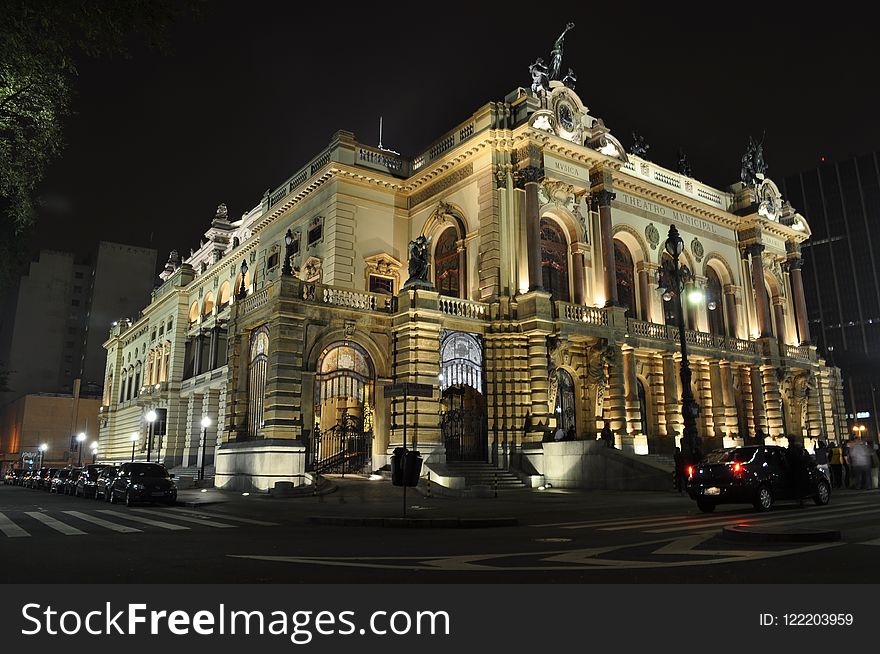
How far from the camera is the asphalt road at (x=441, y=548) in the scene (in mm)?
6461

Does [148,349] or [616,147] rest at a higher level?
[616,147]

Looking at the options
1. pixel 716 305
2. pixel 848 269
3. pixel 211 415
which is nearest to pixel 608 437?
pixel 716 305

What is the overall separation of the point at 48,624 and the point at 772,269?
4877 cm

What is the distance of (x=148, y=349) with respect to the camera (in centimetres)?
6244

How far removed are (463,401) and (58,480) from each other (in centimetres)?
1917

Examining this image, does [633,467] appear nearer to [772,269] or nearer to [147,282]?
[772,269]

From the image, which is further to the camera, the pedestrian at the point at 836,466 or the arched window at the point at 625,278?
the arched window at the point at 625,278

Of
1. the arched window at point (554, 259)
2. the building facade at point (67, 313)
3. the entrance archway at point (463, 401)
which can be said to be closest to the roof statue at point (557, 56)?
the arched window at point (554, 259)

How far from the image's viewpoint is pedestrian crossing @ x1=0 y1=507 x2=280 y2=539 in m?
11.9

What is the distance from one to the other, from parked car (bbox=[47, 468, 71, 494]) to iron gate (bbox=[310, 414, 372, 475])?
11.4 metres

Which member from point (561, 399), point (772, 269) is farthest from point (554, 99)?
point (772, 269)

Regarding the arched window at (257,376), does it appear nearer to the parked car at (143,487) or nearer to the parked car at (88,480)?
the parked car at (88,480)

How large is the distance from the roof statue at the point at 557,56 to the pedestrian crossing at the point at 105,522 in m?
28.8

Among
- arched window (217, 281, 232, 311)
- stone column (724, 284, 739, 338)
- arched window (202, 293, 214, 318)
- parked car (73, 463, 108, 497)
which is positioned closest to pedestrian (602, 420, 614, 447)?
stone column (724, 284, 739, 338)
